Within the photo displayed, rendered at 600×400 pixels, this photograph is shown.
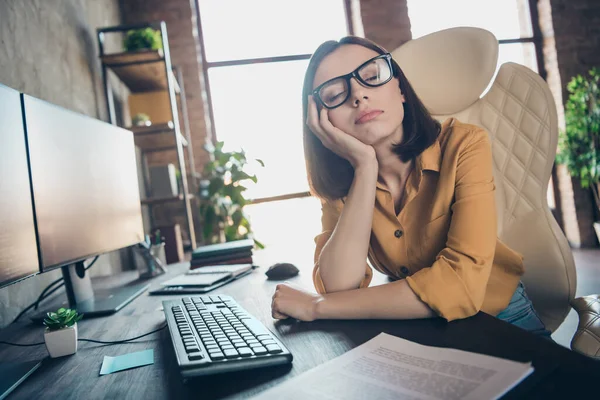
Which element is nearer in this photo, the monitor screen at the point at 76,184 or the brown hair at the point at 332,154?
the monitor screen at the point at 76,184

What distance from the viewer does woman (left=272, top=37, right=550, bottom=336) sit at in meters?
0.78

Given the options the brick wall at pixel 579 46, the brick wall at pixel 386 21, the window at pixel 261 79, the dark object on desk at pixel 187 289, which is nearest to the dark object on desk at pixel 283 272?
the dark object on desk at pixel 187 289

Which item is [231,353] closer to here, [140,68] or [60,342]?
[60,342]

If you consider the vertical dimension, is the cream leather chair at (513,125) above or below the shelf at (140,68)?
below

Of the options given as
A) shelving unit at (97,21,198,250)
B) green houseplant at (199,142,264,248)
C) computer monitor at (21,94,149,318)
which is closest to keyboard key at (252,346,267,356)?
computer monitor at (21,94,149,318)

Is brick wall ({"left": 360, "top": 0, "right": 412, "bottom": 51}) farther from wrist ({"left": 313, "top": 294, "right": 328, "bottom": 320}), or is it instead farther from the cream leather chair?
wrist ({"left": 313, "top": 294, "right": 328, "bottom": 320})

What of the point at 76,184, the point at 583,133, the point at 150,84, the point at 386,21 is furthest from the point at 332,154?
the point at 583,133

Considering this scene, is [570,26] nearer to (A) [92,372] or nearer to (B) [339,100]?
(B) [339,100]

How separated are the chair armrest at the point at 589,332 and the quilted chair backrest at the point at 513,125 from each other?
0.73 ft

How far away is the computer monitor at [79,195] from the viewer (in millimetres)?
982

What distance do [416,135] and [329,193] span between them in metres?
0.30

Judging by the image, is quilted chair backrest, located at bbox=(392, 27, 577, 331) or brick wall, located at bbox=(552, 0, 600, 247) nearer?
quilted chair backrest, located at bbox=(392, 27, 577, 331)

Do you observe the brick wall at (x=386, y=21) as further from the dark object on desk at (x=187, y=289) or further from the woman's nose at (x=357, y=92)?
the dark object on desk at (x=187, y=289)

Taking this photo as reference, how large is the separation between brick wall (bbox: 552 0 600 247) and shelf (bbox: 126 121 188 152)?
387 cm
